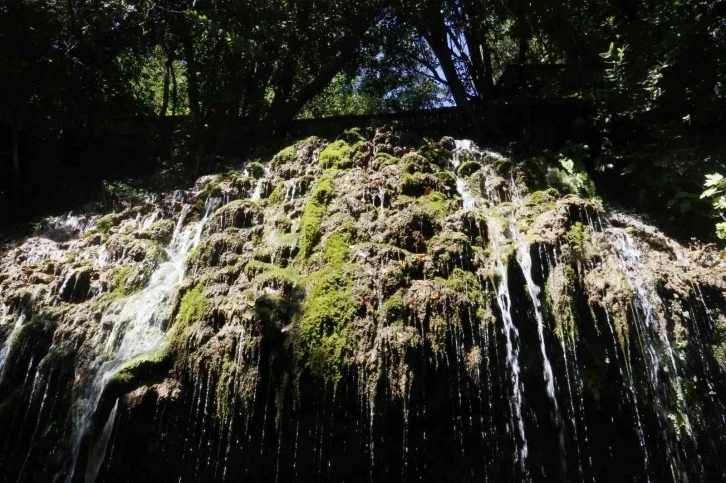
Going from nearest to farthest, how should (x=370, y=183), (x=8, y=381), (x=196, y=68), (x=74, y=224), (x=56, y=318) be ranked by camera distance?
(x=8, y=381) < (x=56, y=318) < (x=370, y=183) < (x=74, y=224) < (x=196, y=68)

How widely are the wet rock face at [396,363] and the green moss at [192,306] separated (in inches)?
0.9

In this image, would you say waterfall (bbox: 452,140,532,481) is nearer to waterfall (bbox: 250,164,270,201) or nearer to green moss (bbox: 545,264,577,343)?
green moss (bbox: 545,264,577,343)

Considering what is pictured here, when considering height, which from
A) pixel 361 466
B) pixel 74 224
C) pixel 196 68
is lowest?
pixel 361 466

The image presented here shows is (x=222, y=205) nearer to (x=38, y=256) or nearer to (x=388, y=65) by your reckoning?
(x=38, y=256)

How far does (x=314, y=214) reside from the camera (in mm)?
6379

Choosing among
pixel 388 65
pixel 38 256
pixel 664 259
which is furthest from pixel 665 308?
pixel 388 65

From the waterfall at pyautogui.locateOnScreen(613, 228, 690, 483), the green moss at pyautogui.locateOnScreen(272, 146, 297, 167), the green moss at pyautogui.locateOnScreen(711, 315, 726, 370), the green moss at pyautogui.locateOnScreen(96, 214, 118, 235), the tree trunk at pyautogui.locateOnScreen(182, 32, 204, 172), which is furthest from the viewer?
the tree trunk at pyautogui.locateOnScreen(182, 32, 204, 172)

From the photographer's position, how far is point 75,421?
4.95 meters

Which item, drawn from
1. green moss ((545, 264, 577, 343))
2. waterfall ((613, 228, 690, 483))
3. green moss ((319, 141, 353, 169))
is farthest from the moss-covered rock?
waterfall ((613, 228, 690, 483))

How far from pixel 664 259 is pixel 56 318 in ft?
22.0

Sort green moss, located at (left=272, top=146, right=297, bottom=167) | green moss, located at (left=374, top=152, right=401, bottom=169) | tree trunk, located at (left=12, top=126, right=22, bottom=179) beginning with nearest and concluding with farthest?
green moss, located at (left=374, top=152, right=401, bottom=169), green moss, located at (left=272, top=146, right=297, bottom=167), tree trunk, located at (left=12, top=126, right=22, bottom=179)

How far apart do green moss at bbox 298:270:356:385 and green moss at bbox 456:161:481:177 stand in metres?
3.23

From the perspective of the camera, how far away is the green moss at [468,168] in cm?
758

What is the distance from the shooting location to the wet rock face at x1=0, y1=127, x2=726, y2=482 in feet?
15.4
